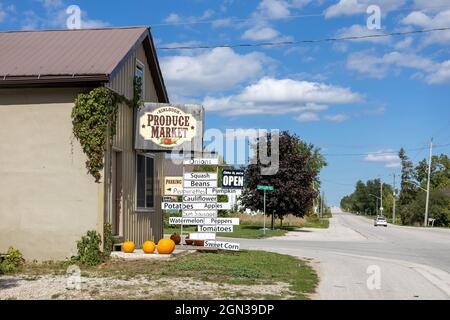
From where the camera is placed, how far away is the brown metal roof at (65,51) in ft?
45.6

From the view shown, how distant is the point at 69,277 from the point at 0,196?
388 cm

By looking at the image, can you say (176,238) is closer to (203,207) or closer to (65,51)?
(203,207)

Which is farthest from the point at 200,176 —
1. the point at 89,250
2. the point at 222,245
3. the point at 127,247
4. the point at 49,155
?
the point at 49,155

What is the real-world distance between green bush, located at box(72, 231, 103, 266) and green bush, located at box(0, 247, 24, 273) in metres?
1.29

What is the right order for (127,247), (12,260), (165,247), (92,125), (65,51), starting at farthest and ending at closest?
(65,51) → (165,247) → (127,247) → (92,125) → (12,260)

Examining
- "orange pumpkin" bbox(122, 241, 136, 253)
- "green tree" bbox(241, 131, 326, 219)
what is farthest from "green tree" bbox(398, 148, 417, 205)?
"orange pumpkin" bbox(122, 241, 136, 253)

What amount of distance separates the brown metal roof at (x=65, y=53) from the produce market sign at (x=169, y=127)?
6.44ft

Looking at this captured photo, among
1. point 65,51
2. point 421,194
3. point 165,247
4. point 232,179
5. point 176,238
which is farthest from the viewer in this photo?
point 421,194

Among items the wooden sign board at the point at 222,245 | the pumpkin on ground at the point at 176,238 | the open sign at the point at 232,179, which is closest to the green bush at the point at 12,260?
the wooden sign board at the point at 222,245

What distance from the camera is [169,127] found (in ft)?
52.4

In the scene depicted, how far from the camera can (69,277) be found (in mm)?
11227

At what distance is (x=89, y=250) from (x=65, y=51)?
17.5ft

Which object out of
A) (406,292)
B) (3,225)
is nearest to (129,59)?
(3,225)
